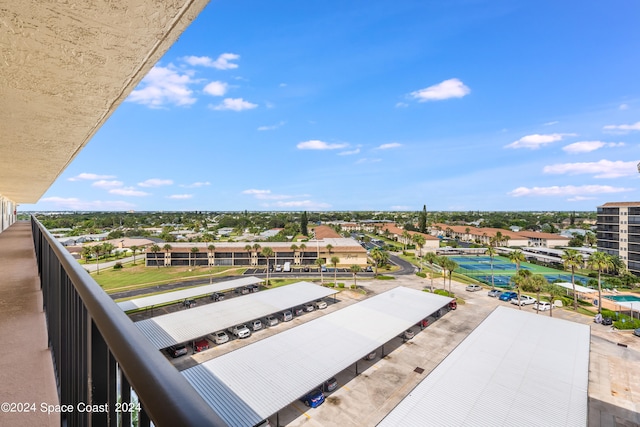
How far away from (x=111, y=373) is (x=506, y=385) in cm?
1543

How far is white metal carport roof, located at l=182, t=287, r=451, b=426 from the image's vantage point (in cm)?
1144

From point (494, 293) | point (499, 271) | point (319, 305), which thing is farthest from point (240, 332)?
point (499, 271)

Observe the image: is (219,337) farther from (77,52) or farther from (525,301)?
(525,301)

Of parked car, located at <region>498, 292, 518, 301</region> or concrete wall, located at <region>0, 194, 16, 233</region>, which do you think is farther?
parked car, located at <region>498, 292, 518, 301</region>

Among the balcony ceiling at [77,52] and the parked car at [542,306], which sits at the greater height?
the balcony ceiling at [77,52]

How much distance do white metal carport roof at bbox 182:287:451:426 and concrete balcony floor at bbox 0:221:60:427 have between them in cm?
844

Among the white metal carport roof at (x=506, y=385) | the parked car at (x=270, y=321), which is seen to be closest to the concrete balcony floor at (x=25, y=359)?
the white metal carport roof at (x=506, y=385)

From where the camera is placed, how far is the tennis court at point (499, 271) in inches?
1478

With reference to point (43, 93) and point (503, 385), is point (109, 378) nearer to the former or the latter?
point (43, 93)

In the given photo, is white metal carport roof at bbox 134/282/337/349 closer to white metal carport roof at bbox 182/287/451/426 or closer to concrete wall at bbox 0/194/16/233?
white metal carport roof at bbox 182/287/451/426

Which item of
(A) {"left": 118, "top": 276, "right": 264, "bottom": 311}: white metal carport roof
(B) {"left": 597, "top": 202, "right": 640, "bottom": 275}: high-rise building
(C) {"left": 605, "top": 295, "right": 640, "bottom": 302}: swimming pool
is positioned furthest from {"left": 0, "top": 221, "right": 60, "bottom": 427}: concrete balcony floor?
(B) {"left": 597, "top": 202, "right": 640, "bottom": 275}: high-rise building

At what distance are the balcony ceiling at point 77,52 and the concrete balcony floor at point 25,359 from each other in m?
2.10

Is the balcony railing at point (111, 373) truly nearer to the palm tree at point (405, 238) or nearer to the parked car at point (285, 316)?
the parked car at point (285, 316)

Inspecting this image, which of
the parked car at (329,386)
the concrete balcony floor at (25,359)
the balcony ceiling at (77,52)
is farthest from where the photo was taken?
the parked car at (329,386)
